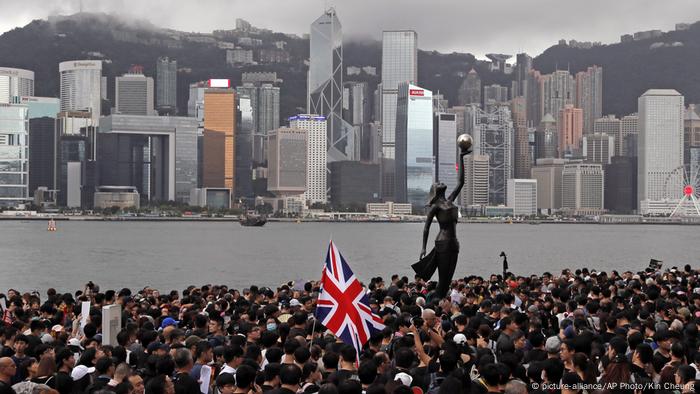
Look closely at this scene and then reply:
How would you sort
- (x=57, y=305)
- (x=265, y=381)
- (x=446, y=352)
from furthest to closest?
1. (x=57, y=305)
2. (x=446, y=352)
3. (x=265, y=381)

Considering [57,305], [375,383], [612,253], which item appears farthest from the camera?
[612,253]

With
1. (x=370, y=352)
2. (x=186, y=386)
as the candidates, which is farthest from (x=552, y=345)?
(x=186, y=386)

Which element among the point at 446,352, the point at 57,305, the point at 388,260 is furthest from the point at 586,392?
the point at 388,260

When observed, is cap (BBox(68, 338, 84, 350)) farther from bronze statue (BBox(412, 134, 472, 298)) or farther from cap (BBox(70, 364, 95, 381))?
bronze statue (BBox(412, 134, 472, 298))

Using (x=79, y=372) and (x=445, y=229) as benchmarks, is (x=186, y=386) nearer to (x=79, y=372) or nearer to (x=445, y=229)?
(x=79, y=372)

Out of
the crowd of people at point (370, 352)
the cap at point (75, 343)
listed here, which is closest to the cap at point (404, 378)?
the crowd of people at point (370, 352)

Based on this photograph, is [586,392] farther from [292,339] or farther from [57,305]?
[57,305]
